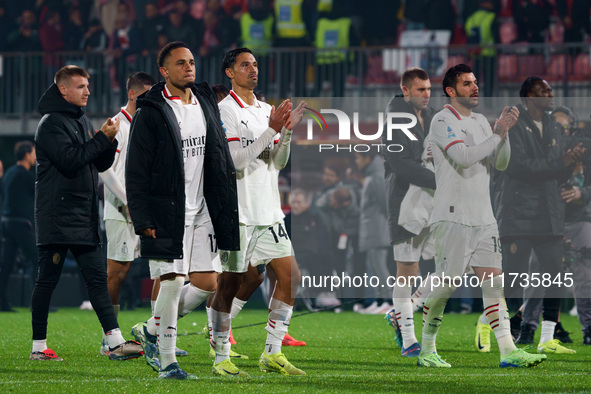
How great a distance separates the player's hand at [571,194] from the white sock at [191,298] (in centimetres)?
369

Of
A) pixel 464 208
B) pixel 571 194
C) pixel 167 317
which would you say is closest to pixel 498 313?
pixel 464 208

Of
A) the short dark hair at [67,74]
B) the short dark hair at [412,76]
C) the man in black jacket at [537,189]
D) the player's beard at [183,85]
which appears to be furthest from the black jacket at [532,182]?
the short dark hair at [67,74]

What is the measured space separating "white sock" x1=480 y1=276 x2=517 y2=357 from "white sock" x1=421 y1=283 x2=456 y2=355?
25 centimetres

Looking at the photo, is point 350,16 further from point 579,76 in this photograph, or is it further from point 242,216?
point 242,216

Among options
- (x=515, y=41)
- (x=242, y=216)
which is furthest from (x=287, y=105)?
(x=515, y=41)

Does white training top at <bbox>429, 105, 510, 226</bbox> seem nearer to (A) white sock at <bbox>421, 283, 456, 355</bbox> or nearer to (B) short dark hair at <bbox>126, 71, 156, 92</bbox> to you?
(A) white sock at <bbox>421, 283, 456, 355</bbox>

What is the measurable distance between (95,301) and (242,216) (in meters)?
1.45

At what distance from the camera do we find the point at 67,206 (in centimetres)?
732

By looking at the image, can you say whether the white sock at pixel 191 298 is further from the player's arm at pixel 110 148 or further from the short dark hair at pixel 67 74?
the short dark hair at pixel 67 74

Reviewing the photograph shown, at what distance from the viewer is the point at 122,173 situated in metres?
8.20

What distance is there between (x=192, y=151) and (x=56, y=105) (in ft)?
5.35

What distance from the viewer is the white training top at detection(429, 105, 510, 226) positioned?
23.7ft

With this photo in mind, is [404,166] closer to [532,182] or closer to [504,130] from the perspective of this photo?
[532,182]

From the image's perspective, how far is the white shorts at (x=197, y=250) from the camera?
616 centimetres
